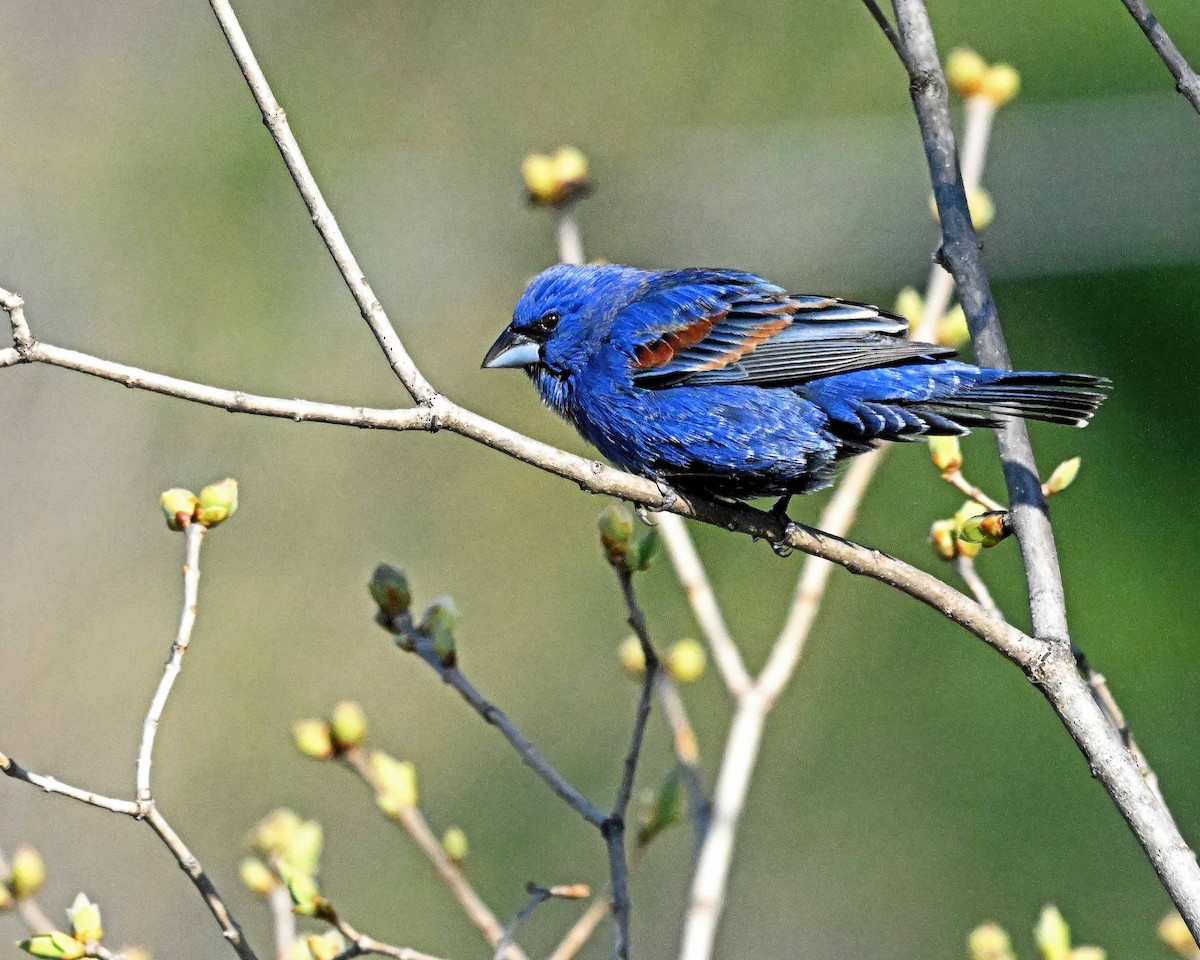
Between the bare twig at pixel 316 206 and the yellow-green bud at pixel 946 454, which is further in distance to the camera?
the yellow-green bud at pixel 946 454

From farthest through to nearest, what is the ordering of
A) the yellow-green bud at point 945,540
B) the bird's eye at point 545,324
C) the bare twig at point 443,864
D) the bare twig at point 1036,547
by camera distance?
the bird's eye at point 545,324, the yellow-green bud at point 945,540, the bare twig at point 443,864, the bare twig at point 1036,547

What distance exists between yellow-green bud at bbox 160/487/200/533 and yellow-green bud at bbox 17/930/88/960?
2.36ft

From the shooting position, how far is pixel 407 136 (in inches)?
511

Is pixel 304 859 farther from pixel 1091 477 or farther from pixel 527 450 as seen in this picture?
pixel 1091 477

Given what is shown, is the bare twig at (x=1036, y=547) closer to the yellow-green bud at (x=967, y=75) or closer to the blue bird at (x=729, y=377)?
the blue bird at (x=729, y=377)

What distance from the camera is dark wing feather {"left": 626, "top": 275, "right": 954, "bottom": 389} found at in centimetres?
352

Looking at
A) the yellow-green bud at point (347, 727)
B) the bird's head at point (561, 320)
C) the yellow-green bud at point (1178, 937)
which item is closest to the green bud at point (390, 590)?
the yellow-green bud at point (347, 727)

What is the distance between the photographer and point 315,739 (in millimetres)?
2934

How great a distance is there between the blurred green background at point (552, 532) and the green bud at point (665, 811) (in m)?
4.16

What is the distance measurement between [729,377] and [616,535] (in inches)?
38.6

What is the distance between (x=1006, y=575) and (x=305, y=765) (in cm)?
438

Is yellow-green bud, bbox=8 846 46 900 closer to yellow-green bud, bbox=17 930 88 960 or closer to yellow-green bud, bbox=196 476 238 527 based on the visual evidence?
yellow-green bud, bbox=17 930 88 960

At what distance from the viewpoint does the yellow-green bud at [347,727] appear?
2900 millimetres

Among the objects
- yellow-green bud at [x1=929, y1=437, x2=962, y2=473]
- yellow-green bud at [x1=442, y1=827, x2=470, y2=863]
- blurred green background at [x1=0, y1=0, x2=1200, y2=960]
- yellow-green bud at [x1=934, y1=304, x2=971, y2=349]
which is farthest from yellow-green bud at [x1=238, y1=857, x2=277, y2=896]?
blurred green background at [x1=0, y1=0, x2=1200, y2=960]
